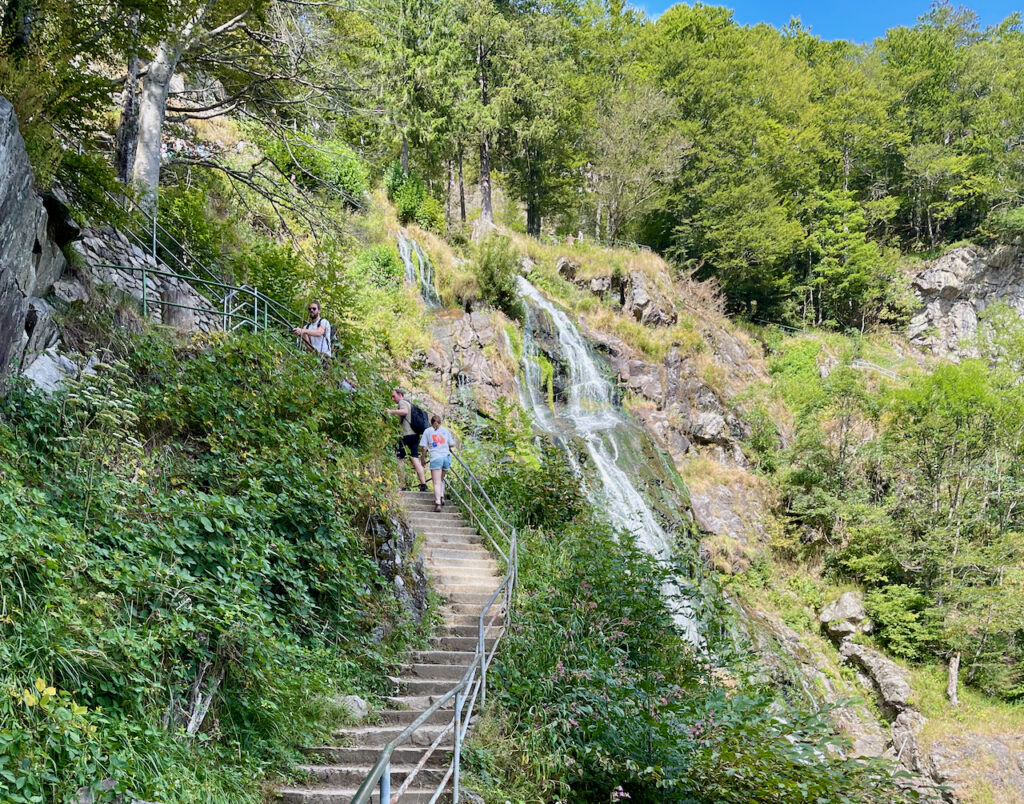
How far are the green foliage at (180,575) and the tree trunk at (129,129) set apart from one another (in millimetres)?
4973

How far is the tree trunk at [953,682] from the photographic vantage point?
1584cm

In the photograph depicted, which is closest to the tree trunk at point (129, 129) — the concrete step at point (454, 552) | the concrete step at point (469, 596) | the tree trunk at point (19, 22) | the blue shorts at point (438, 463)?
the tree trunk at point (19, 22)

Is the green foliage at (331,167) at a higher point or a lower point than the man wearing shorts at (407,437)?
higher

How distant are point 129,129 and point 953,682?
22031 mm

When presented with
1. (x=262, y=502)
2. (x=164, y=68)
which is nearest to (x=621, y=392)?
(x=164, y=68)

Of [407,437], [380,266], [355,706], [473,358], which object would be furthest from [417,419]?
[380,266]

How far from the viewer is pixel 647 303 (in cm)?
2578

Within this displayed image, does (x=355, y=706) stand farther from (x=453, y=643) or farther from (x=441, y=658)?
(x=453, y=643)

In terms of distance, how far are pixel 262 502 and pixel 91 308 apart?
319 cm

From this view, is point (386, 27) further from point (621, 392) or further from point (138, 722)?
point (138, 722)

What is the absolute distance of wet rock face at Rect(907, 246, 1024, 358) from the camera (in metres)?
33.8

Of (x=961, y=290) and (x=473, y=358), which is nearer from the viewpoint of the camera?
(x=473, y=358)

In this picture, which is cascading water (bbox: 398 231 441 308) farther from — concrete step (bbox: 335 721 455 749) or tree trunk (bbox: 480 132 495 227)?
concrete step (bbox: 335 721 455 749)

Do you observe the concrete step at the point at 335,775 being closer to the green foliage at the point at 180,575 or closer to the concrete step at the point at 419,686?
the green foliage at the point at 180,575
